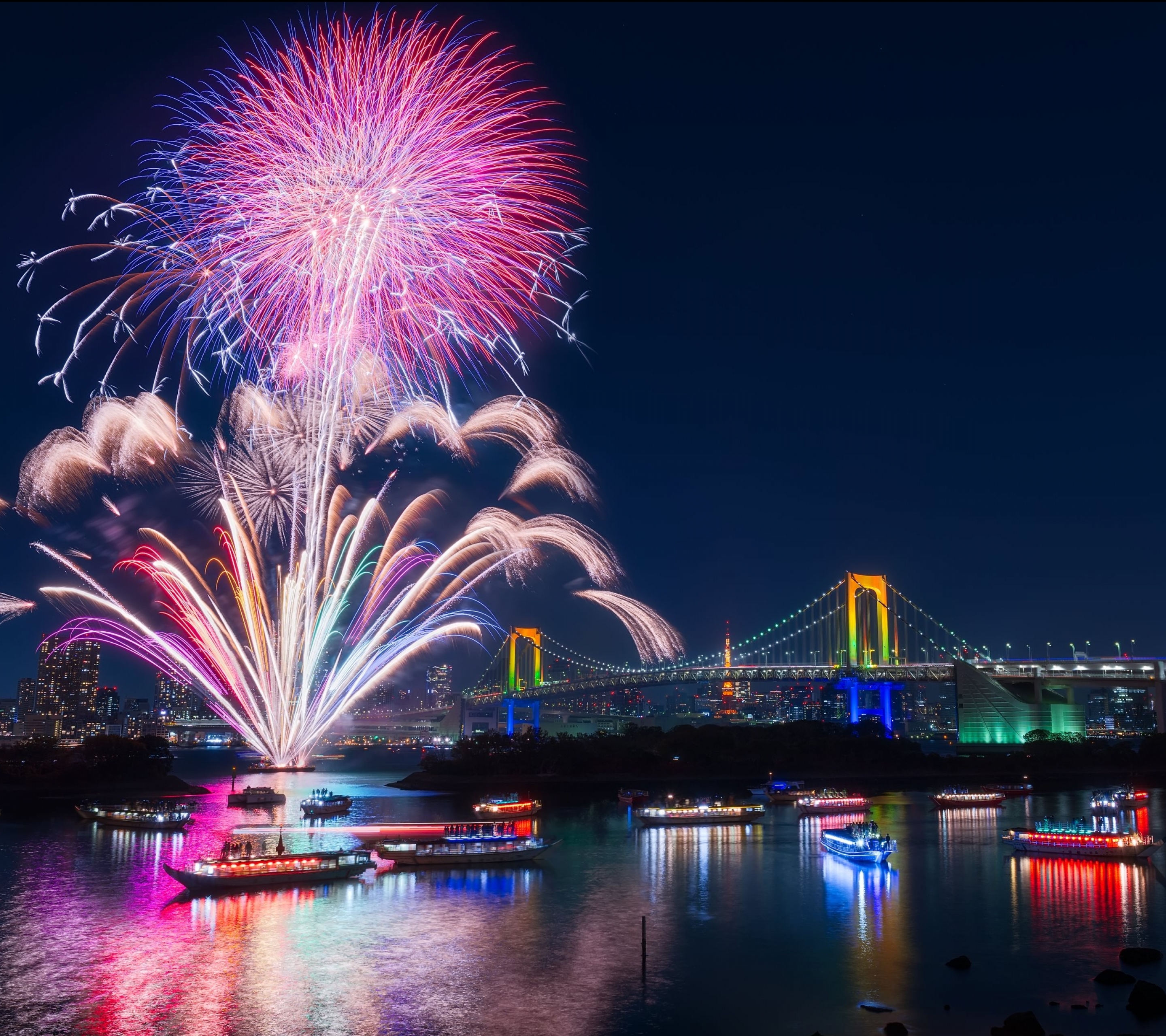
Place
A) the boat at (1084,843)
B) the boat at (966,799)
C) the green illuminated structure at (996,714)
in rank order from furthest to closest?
the green illuminated structure at (996,714) → the boat at (966,799) → the boat at (1084,843)

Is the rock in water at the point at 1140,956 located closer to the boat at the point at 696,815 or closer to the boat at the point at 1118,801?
the boat at the point at 696,815

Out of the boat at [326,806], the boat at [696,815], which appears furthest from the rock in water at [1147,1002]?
the boat at [326,806]

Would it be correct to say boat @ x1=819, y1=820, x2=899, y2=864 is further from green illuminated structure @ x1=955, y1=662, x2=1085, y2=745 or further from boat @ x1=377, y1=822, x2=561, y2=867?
green illuminated structure @ x1=955, y1=662, x2=1085, y2=745

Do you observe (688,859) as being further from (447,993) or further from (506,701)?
(506,701)

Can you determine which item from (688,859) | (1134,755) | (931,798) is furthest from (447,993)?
(1134,755)

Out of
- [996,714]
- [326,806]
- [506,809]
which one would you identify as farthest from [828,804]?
[996,714]

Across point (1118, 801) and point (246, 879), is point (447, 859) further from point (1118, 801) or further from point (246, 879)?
point (1118, 801)

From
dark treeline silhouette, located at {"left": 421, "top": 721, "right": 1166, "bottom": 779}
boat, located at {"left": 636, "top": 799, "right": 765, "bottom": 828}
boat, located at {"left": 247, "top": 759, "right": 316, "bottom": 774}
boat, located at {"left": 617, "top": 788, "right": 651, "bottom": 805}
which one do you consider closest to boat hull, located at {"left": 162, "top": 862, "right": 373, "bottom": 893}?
boat, located at {"left": 636, "top": 799, "right": 765, "bottom": 828}
